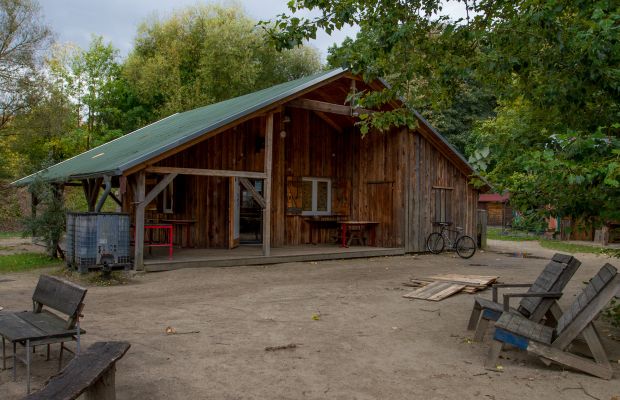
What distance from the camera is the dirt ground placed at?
4367mm

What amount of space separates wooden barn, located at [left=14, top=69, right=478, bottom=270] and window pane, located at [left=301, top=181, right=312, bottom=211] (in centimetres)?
4

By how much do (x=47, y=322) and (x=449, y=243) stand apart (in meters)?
13.6

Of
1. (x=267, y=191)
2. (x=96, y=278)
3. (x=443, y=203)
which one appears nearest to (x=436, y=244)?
(x=443, y=203)

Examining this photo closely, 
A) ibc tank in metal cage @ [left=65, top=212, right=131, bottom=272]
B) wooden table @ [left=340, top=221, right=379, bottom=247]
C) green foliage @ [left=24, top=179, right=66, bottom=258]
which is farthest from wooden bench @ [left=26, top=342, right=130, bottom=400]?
wooden table @ [left=340, top=221, right=379, bottom=247]

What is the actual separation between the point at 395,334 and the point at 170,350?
2.58 meters

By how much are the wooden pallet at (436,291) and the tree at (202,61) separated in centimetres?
2347

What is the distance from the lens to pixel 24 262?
12867mm

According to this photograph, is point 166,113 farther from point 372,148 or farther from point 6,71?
point 372,148

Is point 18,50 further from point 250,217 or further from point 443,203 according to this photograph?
point 443,203

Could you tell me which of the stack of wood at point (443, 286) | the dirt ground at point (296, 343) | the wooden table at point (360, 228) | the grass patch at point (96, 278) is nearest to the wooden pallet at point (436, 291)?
the stack of wood at point (443, 286)

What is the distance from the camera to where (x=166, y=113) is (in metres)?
31.0

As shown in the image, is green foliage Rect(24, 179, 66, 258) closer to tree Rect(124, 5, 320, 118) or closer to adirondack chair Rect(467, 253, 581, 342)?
adirondack chair Rect(467, 253, 581, 342)

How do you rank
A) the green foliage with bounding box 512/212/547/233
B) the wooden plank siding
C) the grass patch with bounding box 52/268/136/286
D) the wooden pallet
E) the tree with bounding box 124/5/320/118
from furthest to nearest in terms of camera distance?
the tree with bounding box 124/5/320/118 → the wooden plank siding → the grass patch with bounding box 52/268/136/286 → the wooden pallet → the green foliage with bounding box 512/212/547/233

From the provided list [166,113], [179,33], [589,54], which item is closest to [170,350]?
[589,54]
